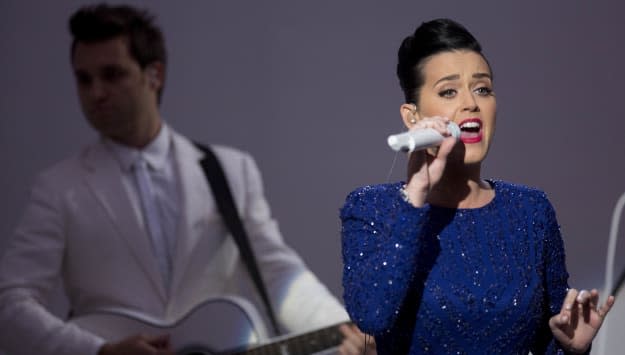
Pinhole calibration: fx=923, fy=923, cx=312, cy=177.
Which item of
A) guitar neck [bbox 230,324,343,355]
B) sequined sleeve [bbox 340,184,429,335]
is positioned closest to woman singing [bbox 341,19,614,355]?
sequined sleeve [bbox 340,184,429,335]

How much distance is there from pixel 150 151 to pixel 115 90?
0.20 meters

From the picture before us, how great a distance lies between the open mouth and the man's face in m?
1.39

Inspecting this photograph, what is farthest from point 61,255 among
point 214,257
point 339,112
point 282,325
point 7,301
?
point 339,112

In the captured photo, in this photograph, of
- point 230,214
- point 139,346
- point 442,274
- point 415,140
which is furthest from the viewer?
point 230,214

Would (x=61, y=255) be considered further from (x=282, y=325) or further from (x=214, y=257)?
(x=282, y=325)

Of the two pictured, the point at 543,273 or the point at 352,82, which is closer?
the point at 543,273

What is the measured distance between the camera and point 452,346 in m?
1.37

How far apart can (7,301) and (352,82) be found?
1.14 m

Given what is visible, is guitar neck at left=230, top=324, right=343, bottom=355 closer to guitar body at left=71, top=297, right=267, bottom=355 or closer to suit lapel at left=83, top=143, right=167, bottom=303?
guitar body at left=71, top=297, right=267, bottom=355

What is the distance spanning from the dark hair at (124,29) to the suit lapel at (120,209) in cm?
30

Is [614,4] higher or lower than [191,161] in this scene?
higher

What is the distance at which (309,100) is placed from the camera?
262 centimetres

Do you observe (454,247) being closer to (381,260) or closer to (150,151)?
(381,260)

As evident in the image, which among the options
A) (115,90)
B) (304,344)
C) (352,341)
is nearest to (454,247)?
(352,341)
